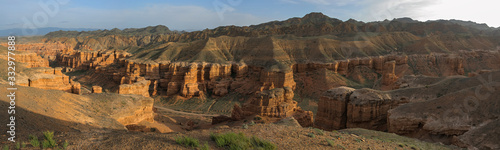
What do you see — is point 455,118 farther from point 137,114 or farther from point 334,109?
point 137,114

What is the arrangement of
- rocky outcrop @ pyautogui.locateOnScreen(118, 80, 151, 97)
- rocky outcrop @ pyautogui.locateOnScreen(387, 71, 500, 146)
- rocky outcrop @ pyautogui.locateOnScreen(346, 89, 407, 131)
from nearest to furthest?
rocky outcrop @ pyautogui.locateOnScreen(387, 71, 500, 146) < rocky outcrop @ pyautogui.locateOnScreen(346, 89, 407, 131) < rocky outcrop @ pyautogui.locateOnScreen(118, 80, 151, 97)

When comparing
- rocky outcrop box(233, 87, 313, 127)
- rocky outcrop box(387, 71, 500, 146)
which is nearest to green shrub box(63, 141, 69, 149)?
rocky outcrop box(387, 71, 500, 146)

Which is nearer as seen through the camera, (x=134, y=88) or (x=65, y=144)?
(x=65, y=144)

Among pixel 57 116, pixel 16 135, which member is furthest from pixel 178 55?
pixel 16 135

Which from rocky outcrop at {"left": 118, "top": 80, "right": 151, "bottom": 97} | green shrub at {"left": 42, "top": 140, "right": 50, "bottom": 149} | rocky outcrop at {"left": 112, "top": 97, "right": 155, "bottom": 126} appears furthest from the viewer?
rocky outcrop at {"left": 118, "top": 80, "right": 151, "bottom": 97}

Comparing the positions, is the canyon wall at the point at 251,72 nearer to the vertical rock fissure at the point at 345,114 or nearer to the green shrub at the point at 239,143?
the vertical rock fissure at the point at 345,114

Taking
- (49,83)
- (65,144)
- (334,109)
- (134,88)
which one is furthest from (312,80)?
(65,144)

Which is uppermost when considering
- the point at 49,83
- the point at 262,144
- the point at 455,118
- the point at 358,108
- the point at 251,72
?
the point at 251,72

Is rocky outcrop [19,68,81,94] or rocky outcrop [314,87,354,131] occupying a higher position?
rocky outcrop [19,68,81,94]

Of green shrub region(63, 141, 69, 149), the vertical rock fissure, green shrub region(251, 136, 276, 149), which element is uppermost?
green shrub region(63, 141, 69, 149)

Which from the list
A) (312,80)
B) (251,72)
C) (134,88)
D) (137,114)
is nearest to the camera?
(137,114)

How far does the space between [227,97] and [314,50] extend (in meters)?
26.3

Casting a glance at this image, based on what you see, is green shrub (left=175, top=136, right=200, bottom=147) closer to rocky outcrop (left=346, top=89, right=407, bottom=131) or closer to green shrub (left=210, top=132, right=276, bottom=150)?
green shrub (left=210, top=132, right=276, bottom=150)

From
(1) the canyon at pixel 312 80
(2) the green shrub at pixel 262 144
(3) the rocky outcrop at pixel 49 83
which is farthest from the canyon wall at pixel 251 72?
(2) the green shrub at pixel 262 144
